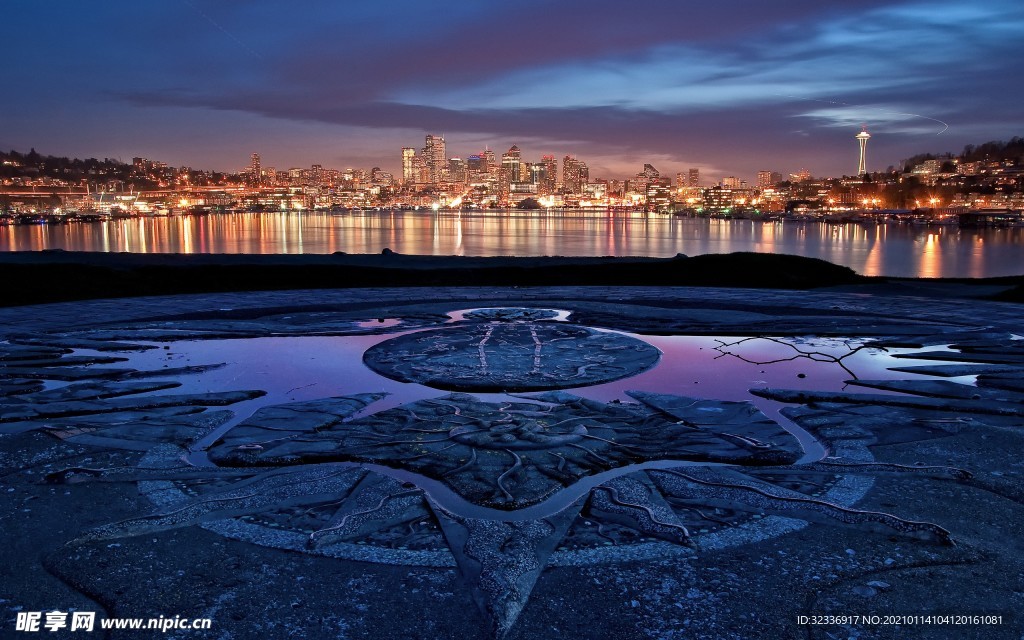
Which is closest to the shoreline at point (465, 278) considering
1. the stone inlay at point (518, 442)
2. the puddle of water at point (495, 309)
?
the puddle of water at point (495, 309)

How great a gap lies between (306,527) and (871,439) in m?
4.55

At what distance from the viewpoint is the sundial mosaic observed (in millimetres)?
4367

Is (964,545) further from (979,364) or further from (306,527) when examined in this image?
(979,364)

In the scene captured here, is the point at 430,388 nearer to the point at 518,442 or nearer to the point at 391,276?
the point at 518,442

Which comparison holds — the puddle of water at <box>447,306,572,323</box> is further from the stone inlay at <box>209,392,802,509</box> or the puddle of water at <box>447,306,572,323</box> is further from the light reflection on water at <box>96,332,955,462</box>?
the stone inlay at <box>209,392,802,509</box>

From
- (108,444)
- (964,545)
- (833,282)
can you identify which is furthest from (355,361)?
(833,282)

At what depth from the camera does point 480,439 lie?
6.04 metres

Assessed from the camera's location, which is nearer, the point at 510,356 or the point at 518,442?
the point at 518,442

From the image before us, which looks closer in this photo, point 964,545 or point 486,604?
point 486,604

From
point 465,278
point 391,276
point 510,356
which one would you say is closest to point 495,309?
point 510,356

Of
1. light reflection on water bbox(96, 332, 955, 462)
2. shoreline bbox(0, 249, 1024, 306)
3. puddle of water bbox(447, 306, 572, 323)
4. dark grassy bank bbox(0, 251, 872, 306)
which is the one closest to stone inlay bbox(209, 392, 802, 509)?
light reflection on water bbox(96, 332, 955, 462)

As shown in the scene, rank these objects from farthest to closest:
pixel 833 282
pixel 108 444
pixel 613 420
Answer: pixel 833 282
pixel 613 420
pixel 108 444

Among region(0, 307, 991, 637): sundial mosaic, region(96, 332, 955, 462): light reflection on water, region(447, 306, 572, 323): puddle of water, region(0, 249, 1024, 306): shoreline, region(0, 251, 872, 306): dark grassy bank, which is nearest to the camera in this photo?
region(0, 307, 991, 637): sundial mosaic

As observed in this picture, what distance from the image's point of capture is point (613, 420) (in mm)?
6656
